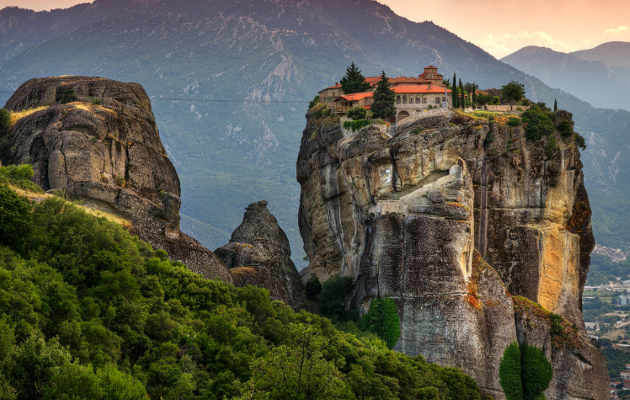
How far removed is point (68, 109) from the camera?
78750 millimetres

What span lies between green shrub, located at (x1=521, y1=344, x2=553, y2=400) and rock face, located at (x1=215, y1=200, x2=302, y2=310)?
64.8 feet

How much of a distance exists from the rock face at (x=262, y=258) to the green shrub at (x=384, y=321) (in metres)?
7.07

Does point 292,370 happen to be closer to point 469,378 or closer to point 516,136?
point 469,378

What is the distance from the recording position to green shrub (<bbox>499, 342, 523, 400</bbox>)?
74188 millimetres

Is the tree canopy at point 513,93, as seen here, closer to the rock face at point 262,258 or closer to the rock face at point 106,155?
the rock face at point 262,258

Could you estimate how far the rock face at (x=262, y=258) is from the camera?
3019 inches

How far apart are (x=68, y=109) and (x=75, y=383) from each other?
45.2 metres

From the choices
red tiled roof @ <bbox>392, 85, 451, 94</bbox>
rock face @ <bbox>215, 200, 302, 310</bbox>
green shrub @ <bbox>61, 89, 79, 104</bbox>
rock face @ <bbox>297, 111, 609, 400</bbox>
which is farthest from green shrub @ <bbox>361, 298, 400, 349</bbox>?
green shrub @ <bbox>61, 89, 79, 104</bbox>

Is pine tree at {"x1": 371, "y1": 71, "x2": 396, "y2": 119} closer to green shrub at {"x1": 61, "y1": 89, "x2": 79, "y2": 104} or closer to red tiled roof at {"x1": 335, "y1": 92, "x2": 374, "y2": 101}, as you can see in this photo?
red tiled roof at {"x1": 335, "y1": 92, "x2": 374, "y2": 101}

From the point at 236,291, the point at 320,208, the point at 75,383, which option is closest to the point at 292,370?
the point at 75,383

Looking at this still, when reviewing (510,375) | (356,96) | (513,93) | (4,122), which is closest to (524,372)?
(510,375)

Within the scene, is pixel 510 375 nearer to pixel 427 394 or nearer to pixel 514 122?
pixel 427 394

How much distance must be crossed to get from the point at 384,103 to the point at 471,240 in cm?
1891

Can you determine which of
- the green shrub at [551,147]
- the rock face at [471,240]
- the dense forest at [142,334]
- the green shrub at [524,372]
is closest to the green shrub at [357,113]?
the rock face at [471,240]
